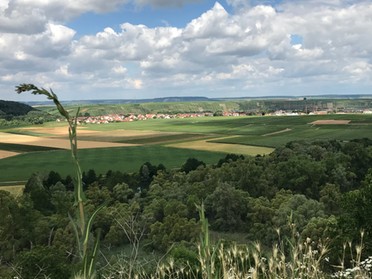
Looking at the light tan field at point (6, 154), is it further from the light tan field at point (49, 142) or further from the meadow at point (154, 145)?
the light tan field at point (49, 142)

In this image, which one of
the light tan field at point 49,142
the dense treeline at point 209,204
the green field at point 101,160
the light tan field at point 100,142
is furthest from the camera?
the light tan field at point 49,142

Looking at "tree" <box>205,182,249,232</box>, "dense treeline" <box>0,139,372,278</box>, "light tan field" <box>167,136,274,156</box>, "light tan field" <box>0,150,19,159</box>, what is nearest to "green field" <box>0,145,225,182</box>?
"light tan field" <box>0,150,19,159</box>

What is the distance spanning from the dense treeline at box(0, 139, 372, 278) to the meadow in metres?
13.5

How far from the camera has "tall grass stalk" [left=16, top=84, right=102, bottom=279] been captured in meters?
2.02

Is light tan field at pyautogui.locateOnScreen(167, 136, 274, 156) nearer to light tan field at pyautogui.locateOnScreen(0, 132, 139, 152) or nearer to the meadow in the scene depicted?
the meadow

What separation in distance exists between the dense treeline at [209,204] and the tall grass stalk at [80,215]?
2774 centimetres

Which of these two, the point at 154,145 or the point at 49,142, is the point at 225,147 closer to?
the point at 154,145

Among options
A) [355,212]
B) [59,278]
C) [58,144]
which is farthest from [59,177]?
[355,212]

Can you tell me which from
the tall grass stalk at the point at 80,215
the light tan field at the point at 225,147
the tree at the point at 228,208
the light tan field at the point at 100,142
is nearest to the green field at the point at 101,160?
the light tan field at the point at 100,142

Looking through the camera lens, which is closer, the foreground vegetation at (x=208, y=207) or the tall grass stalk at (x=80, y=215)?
the tall grass stalk at (x=80, y=215)

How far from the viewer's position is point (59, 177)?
8462 centimetres

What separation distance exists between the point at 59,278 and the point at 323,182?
52.2 m

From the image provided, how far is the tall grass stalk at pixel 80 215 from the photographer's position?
2023mm

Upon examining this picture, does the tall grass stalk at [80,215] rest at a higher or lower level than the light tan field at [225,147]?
higher
